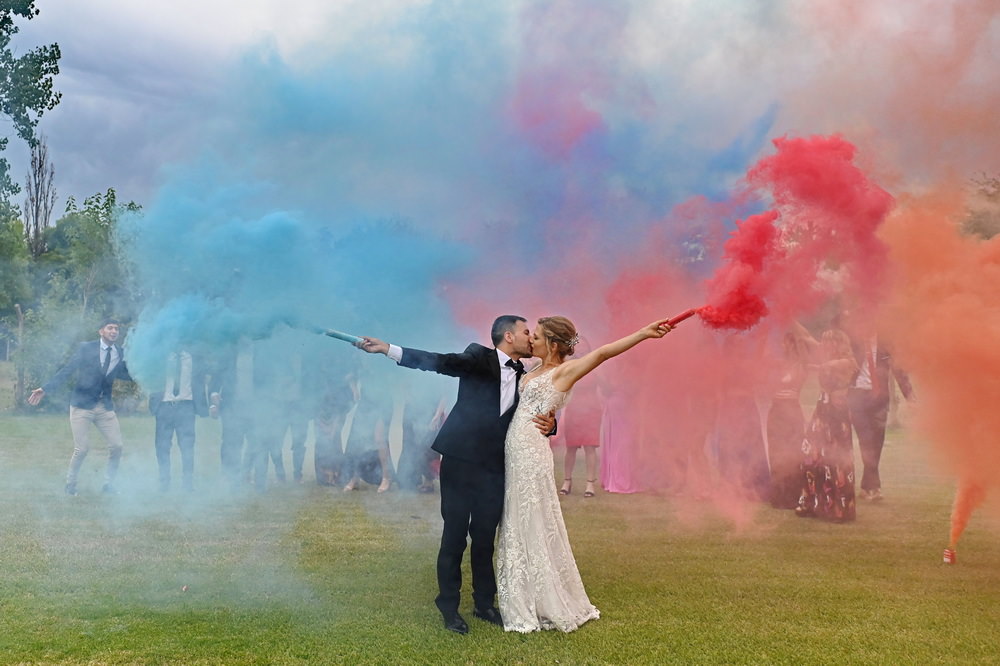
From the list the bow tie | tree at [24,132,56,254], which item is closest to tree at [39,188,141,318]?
tree at [24,132,56,254]

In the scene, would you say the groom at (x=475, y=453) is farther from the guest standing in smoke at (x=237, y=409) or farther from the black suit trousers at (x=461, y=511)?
the guest standing in smoke at (x=237, y=409)

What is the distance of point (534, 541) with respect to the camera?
6.17m

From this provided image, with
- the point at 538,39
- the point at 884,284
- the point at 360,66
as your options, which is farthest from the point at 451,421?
the point at 884,284

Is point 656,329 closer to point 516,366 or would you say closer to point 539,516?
point 516,366

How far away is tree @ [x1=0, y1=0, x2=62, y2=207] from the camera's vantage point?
317 inches

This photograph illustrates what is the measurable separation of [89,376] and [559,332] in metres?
7.04

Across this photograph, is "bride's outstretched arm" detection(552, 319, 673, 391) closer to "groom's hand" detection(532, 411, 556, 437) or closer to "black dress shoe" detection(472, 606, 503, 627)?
"groom's hand" detection(532, 411, 556, 437)

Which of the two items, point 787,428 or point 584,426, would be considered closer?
point 787,428

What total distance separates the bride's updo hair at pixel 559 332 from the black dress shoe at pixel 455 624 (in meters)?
2.08

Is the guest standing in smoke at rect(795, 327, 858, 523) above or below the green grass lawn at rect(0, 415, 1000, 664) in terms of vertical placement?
above

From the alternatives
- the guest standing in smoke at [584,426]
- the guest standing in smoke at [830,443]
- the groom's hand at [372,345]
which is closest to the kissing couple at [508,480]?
the groom's hand at [372,345]

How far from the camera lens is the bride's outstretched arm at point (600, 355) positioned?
19.4 ft

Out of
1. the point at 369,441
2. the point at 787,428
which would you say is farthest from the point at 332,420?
the point at 787,428

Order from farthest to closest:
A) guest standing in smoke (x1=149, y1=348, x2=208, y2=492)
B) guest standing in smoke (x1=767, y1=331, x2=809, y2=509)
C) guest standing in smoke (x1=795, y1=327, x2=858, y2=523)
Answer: guest standing in smoke (x1=767, y1=331, x2=809, y2=509), guest standing in smoke (x1=795, y1=327, x2=858, y2=523), guest standing in smoke (x1=149, y1=348, x2=208, y2=492)
